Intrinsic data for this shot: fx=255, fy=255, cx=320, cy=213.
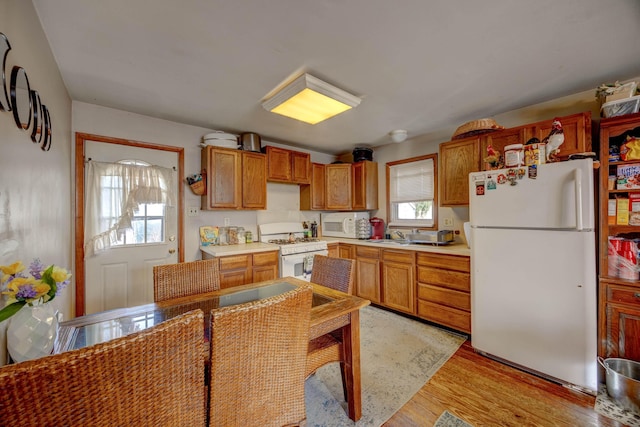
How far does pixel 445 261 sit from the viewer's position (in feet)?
8.87

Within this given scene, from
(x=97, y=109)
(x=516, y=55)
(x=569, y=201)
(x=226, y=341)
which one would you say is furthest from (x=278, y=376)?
(x=97, y=109)

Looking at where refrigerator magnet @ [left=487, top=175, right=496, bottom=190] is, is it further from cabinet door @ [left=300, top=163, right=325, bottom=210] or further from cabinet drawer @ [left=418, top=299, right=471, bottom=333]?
cabinet door @ [left=300, top=163, right=325, bottom=210]

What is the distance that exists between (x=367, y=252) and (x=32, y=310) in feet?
10.2

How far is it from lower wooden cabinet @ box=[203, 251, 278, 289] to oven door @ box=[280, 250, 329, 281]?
103 millimetres

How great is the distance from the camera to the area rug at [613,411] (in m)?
1.56

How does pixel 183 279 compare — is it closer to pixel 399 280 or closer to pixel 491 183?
pixel 399 280

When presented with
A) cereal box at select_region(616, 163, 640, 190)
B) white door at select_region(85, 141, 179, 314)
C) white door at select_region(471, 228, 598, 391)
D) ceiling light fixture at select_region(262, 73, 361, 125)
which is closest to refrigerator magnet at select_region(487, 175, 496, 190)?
white door at select_region(471, 228, 598, 391)

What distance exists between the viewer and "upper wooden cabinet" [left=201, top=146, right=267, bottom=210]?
9.87 feet

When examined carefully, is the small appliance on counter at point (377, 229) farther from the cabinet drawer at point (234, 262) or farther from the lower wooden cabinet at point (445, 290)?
the cabinet drawer at point (234, 262)

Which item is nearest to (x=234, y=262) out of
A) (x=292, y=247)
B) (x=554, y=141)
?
(x=292, y=247)

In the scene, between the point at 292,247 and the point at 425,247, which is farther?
the point at 292,247

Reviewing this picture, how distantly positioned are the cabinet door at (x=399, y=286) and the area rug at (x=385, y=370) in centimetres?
19

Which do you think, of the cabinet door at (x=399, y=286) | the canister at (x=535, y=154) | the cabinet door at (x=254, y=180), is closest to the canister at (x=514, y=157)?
the canister at (x=535, y=154)

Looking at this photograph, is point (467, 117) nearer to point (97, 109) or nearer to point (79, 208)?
point (97, 109)
